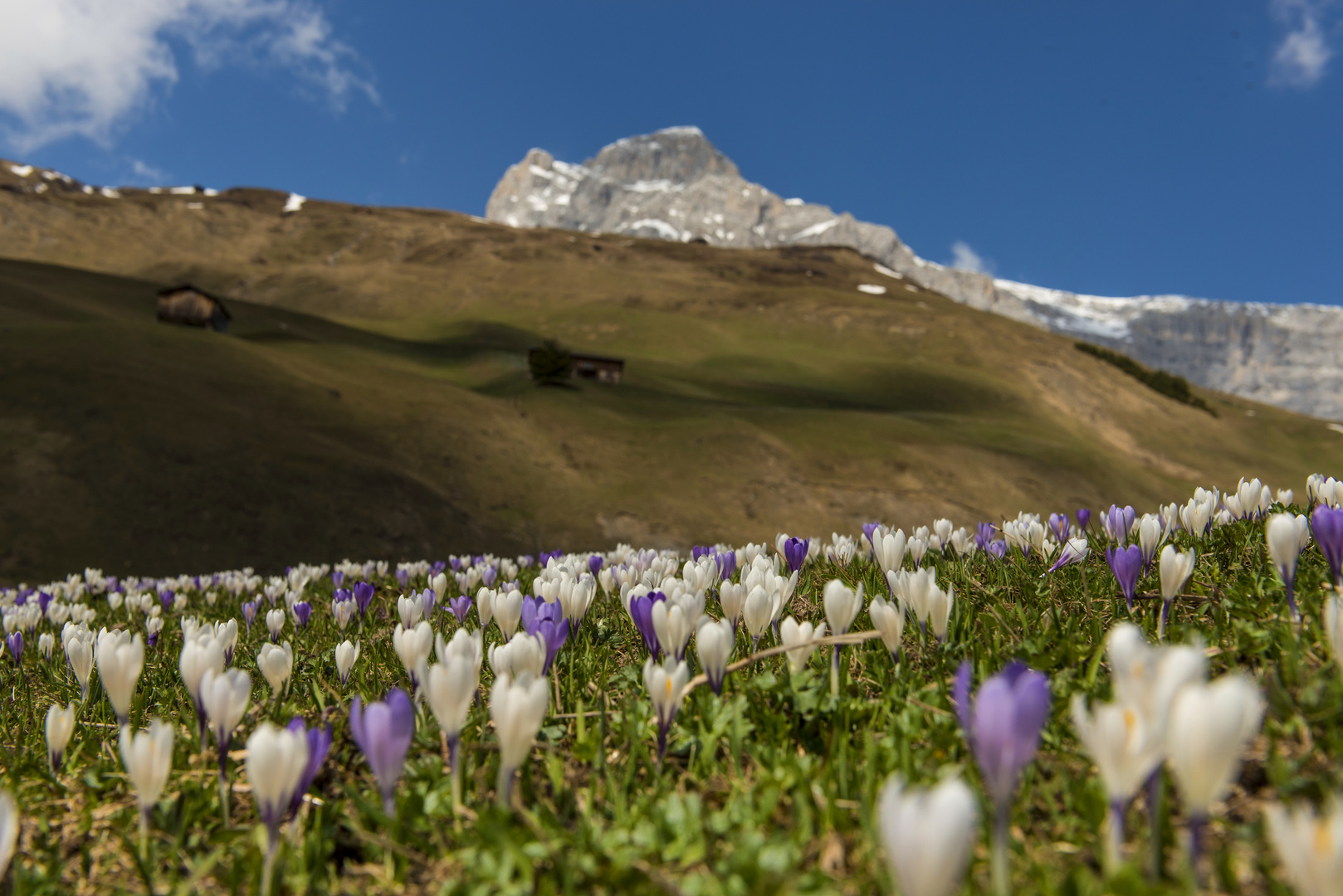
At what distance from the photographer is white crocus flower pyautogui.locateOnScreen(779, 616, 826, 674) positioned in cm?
251

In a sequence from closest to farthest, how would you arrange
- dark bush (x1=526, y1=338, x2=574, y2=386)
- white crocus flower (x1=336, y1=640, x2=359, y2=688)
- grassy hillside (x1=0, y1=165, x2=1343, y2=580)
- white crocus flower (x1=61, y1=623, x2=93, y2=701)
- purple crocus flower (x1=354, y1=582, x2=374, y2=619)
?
white crocus flower (x1=336, y1=640, x2=359, y2=688) → white crocus flower (x1=61, y1=623, x2=93, y2=701) → purple crocus flower (x1=354, y1=582, x2=374, y2=619) → grassy hillside (x1=0, y1=165, x2=1343, y2=580) → dark bush (x1=526, y1=338, x2=574, y2=386)

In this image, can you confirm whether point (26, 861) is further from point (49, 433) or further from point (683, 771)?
point (49, 433)

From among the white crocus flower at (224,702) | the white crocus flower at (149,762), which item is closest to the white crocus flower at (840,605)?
the white crocus flower at (224,702)

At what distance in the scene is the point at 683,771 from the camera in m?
2.29

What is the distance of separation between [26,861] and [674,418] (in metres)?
48.8

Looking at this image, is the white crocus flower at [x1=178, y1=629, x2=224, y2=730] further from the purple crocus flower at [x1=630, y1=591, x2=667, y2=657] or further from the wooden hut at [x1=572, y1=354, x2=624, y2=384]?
the wooden hut at [x1=572, y1=354, x2=624, y2=384]

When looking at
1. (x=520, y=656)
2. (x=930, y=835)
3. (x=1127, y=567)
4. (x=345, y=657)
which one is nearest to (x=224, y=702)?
(x=520, y=656)

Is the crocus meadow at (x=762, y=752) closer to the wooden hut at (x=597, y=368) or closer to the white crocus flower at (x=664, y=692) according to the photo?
the white crocus flower at (x=664, y=692)

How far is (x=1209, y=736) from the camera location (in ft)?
3.88

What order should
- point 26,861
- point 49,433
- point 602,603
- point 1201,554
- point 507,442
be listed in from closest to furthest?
point 26,861
point 1201,554
point 602,603
point 49,433
point 507,442

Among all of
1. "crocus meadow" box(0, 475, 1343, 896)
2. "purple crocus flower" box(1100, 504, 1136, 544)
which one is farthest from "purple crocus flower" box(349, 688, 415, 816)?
"purple crocus flower" box(1100, 504, 1136, 544)

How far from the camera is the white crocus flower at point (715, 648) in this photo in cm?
230

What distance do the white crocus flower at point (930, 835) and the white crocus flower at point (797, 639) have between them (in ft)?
4.52

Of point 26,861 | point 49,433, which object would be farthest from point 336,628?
point 49,433
